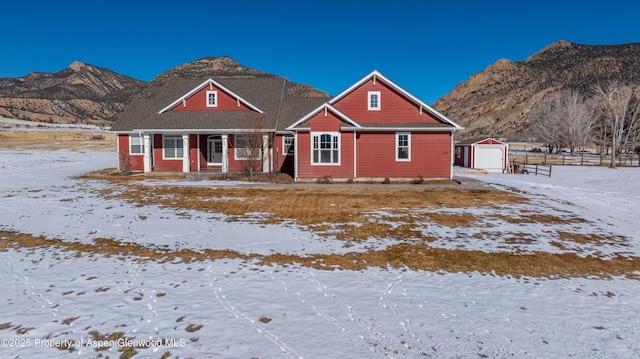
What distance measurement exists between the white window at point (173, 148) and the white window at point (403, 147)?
15.9 meters

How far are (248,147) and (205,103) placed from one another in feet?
21.0

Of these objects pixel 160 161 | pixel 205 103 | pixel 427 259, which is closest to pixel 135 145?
pixel 160 161

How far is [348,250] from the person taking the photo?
29.8 ft

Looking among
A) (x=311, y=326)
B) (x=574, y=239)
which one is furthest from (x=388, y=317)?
(x=574, y=239)

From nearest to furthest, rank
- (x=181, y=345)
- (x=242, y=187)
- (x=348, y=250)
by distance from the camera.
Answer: (x=181, y=345)
(x=348, y=250)
(x=242, y=187)

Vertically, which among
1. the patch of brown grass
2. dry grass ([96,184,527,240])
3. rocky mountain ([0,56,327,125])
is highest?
rocky mountain ([0,56,327,125])

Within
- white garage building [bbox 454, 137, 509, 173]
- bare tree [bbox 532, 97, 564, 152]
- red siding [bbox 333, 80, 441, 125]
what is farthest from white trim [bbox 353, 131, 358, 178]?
bare tree [bbox 532, 97, 564, 152]

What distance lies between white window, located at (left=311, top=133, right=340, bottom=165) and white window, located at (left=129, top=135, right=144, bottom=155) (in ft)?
46.3

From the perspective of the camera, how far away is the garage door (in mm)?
35438

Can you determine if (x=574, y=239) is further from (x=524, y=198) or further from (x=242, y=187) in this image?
(x=242, y=187)

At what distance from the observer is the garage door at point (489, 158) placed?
35438 millimetres

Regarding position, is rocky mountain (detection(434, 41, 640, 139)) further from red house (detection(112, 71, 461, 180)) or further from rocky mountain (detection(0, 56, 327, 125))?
red house (detection(112, 71, 461, 180))

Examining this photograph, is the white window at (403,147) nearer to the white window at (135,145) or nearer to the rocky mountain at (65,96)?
the white window at (135,145)

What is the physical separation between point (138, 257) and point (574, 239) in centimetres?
1158
